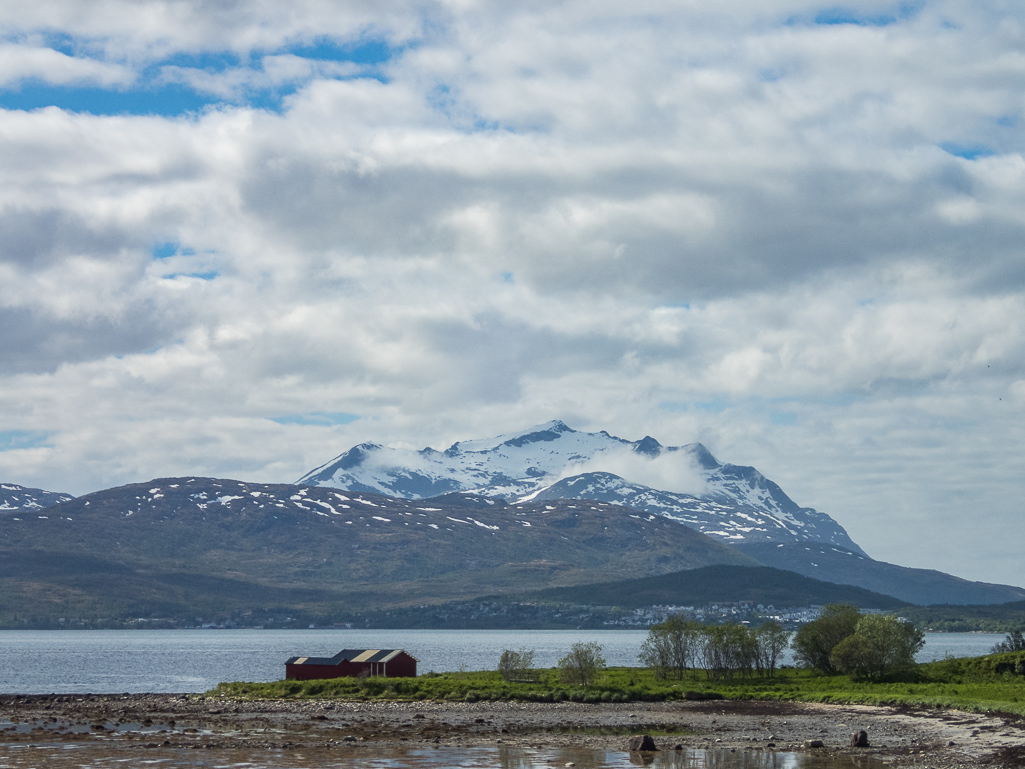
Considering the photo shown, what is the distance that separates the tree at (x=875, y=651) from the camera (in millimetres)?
102875

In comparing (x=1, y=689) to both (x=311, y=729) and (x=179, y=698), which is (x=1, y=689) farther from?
(x=311, y=729)

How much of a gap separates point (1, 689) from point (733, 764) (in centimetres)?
9883

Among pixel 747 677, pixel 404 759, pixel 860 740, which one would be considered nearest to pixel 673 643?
pixel 747 677

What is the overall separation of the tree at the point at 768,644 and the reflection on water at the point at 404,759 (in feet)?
200

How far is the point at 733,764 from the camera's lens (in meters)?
51.4

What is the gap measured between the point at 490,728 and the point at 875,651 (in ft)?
162

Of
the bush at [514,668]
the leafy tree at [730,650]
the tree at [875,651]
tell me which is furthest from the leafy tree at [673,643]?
the tree at [875,651]

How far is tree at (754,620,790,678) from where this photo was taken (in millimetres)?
114844

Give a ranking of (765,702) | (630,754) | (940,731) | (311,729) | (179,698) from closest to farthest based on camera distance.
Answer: (630,754) → (940,731) → (311,729) → (765,702) → (179,698)

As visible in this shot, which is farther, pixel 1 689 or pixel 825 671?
pixel 1 689

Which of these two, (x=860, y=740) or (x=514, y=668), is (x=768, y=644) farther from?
(x=860, y=740)

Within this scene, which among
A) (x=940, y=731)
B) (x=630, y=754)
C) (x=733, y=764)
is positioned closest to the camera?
(x=733, y=764)

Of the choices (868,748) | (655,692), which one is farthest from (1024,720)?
(655,692)

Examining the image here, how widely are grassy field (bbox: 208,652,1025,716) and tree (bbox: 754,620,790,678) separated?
5924 mm
